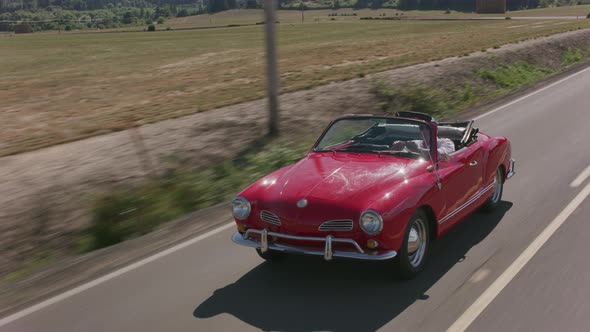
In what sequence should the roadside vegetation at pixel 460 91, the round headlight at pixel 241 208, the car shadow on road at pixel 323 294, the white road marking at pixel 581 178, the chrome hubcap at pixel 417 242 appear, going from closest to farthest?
the car shadow on road at pixel 323 294, the chrome hubcap at pixel 417 242, the round headlight at pixel 241 208, the white road marking at pixel 581 178, the roadside vegetation at pixel 460 91

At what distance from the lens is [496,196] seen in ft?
29.2

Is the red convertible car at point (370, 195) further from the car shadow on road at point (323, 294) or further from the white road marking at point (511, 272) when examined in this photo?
the white road marking at point (511, 272)

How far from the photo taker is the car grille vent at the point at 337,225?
20.0 ft

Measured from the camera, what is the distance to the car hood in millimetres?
6406

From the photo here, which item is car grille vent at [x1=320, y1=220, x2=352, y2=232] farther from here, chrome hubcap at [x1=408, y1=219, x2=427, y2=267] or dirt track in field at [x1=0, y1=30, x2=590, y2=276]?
dirt track in field at [x1=0, y1=30, x2=590, y2=276]

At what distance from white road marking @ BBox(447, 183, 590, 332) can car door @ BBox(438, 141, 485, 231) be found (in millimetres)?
783

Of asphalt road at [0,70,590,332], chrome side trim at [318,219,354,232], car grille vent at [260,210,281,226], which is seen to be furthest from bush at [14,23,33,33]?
chrome side trim at [318,219,354,232]

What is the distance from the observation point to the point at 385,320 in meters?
5.66

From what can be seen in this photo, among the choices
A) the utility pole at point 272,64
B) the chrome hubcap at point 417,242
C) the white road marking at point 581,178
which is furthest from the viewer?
the utility pole at point 272,64

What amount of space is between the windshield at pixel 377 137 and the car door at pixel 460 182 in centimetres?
36

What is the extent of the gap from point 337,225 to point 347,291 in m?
0.65

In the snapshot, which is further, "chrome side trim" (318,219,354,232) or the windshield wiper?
the windshield wiper

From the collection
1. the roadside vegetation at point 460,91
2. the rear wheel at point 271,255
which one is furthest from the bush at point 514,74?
the rear wheel at point 271,255

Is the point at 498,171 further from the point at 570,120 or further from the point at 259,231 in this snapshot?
the point at 570,120
